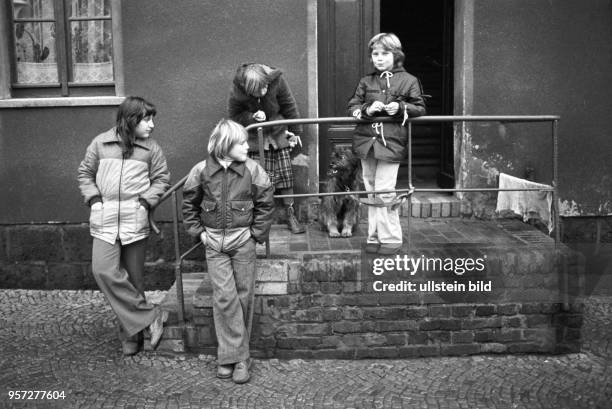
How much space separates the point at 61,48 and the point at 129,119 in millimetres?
2442

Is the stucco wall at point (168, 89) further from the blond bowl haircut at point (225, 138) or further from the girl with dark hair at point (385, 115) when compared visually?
the blond bowl haircut at point (225, 138)

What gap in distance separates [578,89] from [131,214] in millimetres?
4537

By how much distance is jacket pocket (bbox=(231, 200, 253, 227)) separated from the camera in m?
4.26

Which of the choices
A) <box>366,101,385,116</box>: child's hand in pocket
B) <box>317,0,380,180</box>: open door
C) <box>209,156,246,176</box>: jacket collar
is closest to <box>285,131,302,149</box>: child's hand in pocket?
<box>317,0,380,180</box>: open door

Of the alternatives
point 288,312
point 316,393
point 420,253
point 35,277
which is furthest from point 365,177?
point 35,277

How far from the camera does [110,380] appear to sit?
429 cm

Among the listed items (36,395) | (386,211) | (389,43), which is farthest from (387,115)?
(36,395)

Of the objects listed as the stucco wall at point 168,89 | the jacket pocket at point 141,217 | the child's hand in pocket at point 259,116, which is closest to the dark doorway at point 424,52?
the stucco wall at point 168,89

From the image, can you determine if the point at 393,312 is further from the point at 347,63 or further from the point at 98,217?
the point at 347,63

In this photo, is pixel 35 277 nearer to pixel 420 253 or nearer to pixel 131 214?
pixel 131 214

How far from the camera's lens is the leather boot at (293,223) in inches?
229

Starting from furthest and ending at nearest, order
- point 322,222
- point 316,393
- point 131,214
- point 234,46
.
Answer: point 234,46 < point 322,222 < point 131,214 < point 316,393
